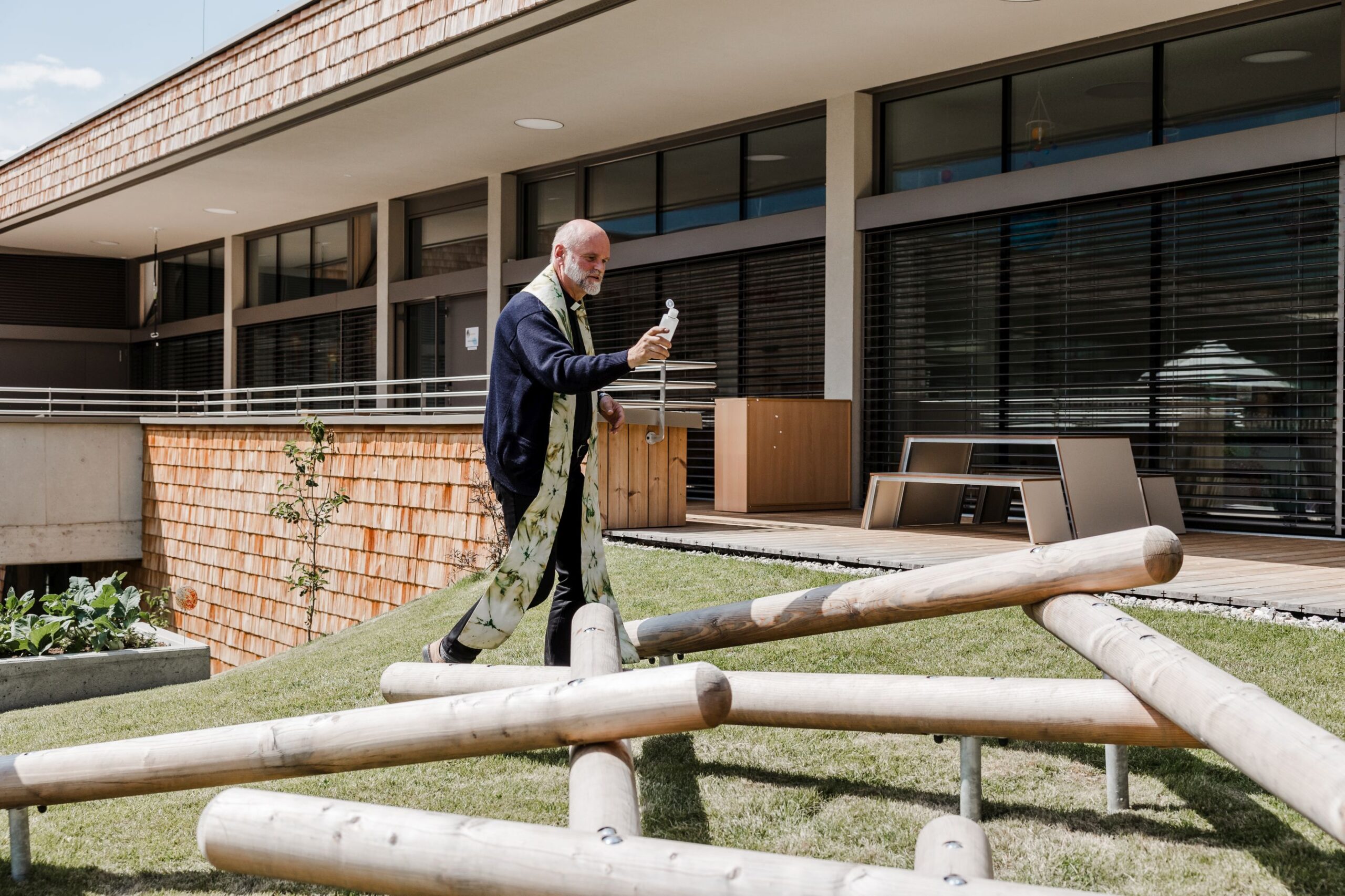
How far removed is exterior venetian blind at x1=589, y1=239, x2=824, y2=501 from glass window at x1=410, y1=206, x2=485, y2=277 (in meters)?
2.80

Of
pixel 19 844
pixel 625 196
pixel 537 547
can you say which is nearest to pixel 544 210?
pixel 625 196

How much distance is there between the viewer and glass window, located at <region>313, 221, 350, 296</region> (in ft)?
59.9

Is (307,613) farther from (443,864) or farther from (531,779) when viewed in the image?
(443,864)

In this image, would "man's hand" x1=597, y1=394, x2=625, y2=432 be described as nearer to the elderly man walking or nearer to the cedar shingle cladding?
the elderly man walking

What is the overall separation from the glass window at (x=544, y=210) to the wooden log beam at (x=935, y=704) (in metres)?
11.7

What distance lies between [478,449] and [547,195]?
5.79m

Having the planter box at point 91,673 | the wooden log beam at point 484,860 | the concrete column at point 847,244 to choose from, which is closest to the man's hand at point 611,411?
the wooden log beam at point 484,860

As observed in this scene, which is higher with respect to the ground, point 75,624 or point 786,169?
point 786,169

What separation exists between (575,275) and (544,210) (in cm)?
1137

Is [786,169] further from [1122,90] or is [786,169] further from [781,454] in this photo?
[1122,90]

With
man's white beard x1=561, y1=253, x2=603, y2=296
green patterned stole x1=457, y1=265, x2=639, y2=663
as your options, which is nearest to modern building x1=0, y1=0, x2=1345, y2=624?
man's white beard x1=561, y1=253, x2=603, y2=296

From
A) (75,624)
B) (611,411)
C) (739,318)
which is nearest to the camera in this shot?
(611,411)

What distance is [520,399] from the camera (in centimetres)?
397

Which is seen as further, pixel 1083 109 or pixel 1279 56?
pixel 1083 109
